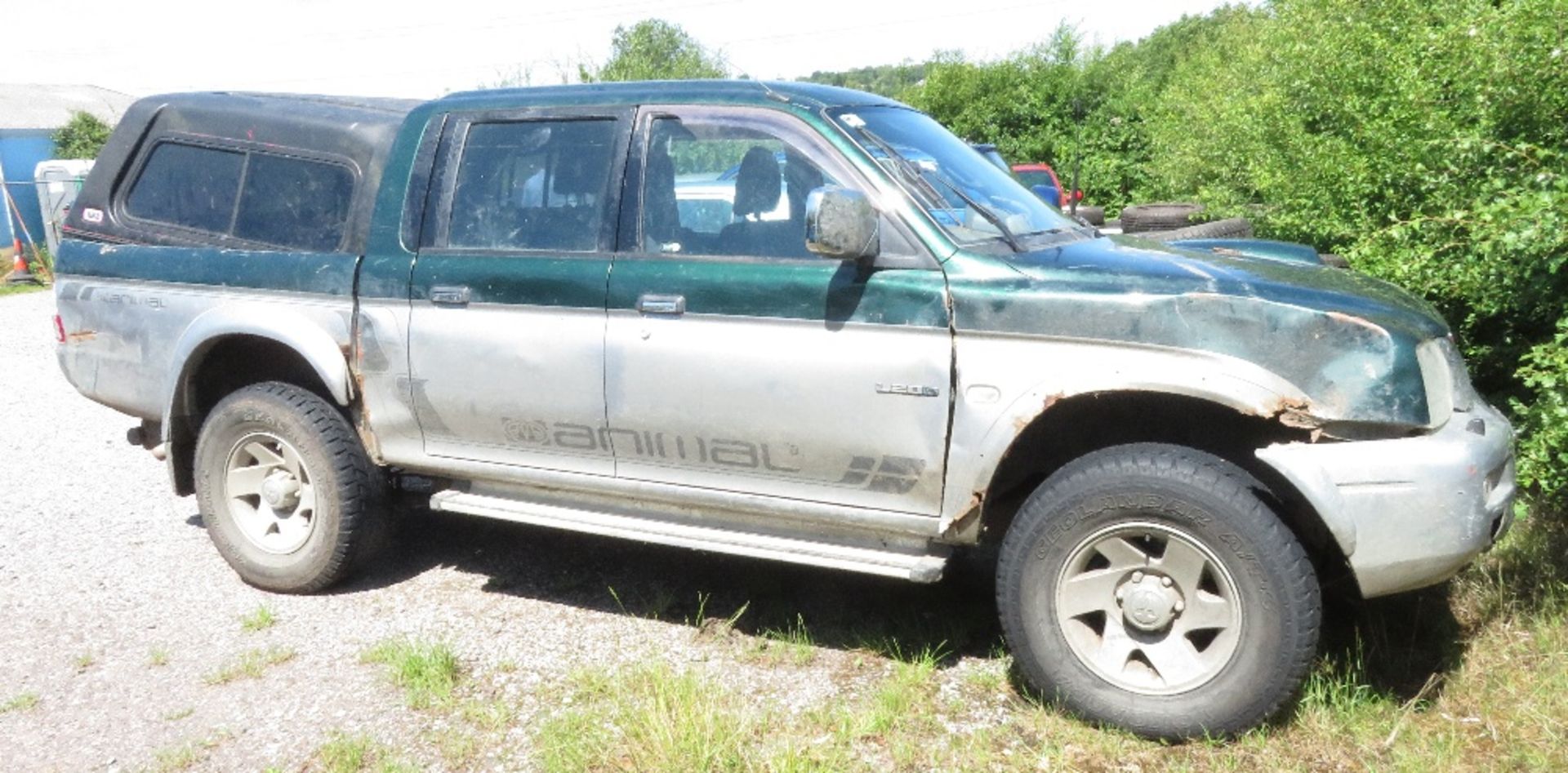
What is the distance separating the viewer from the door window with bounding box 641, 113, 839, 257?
4441 millimetres

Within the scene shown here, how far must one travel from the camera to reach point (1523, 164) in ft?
16.4

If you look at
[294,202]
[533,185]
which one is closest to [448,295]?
[533,185]

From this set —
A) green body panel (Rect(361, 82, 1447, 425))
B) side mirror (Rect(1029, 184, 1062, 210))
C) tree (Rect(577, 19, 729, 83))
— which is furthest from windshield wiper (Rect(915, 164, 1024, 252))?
tree (Rect(577, 19, 729, 83))

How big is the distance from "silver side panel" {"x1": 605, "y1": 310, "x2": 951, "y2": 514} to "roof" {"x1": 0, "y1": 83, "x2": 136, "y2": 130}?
42.3 metres

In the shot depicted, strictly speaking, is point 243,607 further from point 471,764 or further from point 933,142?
point 933,142

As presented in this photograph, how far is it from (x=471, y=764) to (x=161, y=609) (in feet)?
7.07

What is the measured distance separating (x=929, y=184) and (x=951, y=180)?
17 cm

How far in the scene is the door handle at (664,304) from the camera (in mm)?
4453

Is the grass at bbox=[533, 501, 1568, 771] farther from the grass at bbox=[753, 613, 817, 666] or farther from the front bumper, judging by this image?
the front bumper

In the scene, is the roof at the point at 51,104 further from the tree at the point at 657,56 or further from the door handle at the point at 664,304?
the door handle at the point at 664,304

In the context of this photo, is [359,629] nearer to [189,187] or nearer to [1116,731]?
[189,187]

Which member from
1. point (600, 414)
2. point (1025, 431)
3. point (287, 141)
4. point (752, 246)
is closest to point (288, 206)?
point (287, 141)

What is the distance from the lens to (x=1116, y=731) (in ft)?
13.1

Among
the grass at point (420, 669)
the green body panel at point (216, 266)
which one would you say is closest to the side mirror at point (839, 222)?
the grass at point (420, 669)
